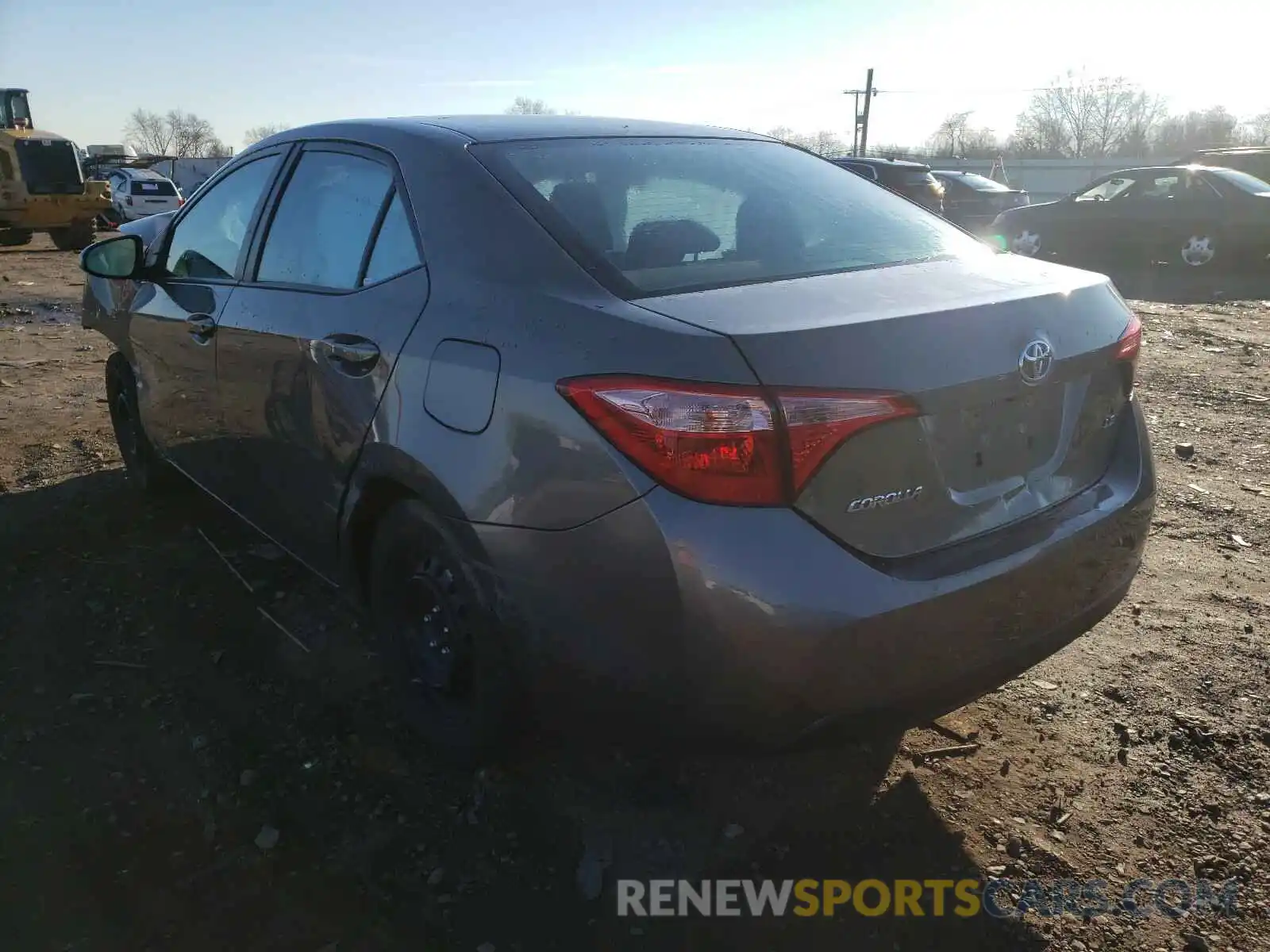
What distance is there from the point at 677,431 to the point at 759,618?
0.38m

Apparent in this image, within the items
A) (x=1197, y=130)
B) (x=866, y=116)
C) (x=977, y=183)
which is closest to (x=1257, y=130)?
(x=1197, y=130)

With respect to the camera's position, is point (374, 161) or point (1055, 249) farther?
point (1055, 249)

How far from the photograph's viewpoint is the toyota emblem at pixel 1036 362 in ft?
6.77

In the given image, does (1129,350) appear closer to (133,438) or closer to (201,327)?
(201,327)

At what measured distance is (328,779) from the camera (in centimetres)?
263

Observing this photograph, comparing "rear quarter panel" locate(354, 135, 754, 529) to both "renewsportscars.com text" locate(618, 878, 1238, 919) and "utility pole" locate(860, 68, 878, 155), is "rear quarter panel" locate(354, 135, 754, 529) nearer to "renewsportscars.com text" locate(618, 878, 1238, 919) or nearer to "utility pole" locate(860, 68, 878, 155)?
"renewsportscars.com text" locate(618, 878, 1238, 919)

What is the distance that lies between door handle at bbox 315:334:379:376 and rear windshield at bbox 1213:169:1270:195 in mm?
14535


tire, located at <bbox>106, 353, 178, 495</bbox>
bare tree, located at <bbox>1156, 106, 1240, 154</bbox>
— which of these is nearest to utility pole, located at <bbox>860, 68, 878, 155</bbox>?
bare tree, located at <bbox>1156, 106, 1240, 154</bbox>

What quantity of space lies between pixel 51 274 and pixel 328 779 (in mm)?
15809

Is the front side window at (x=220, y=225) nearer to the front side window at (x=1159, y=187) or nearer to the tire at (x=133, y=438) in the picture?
the tire at (x=133, y=438)

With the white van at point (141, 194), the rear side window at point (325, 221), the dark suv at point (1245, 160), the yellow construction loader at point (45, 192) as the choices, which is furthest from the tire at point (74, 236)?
the dark suv at point (1245, 160)

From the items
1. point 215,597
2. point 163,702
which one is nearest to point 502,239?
point 163,702

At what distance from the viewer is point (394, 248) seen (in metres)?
2.59

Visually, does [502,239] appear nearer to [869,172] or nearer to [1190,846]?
[1190,846]
